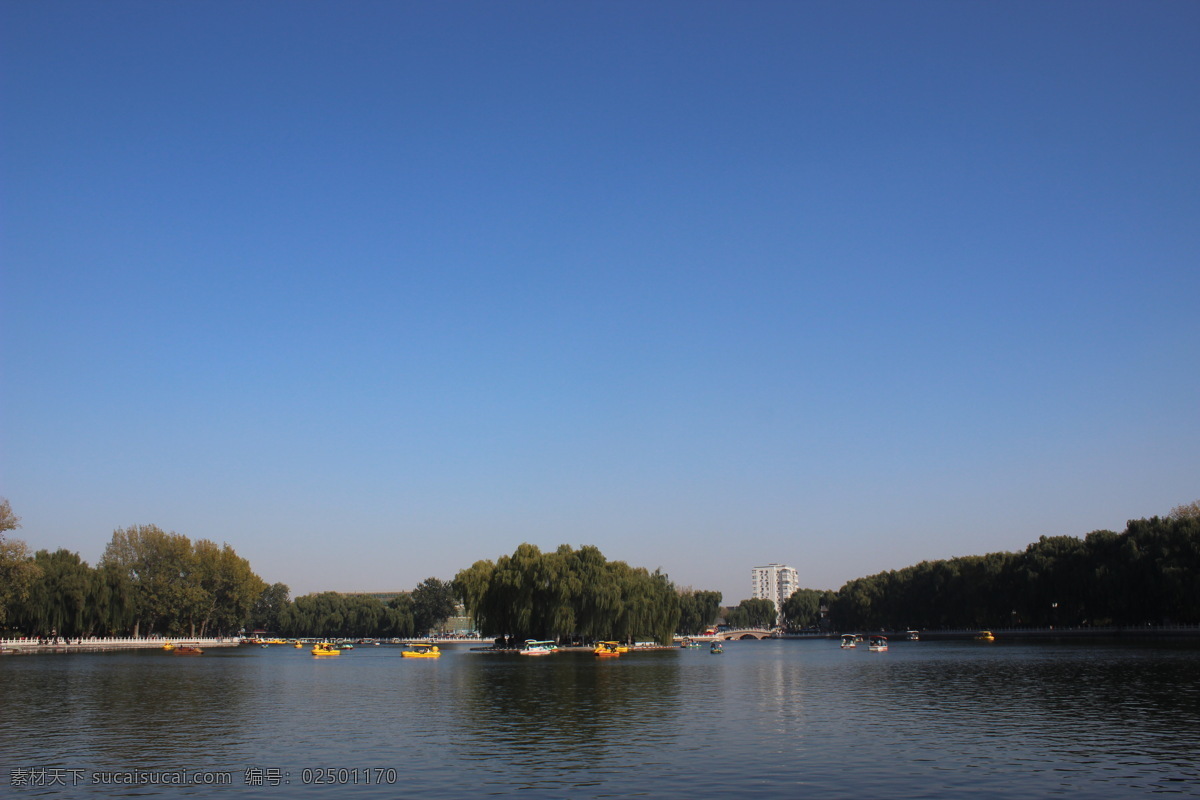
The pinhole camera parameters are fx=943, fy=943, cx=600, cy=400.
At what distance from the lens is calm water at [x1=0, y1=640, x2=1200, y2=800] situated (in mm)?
22844

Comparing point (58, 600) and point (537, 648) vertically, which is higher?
point (58, 600)

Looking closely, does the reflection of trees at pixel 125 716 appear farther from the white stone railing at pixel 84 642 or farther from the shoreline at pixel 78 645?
the white stone railing at pixel 84 642

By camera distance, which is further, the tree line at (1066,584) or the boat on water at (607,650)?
the tree line at (1066,584)

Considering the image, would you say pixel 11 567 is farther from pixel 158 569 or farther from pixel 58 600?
pixel 158 569

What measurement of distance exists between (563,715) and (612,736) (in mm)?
6494

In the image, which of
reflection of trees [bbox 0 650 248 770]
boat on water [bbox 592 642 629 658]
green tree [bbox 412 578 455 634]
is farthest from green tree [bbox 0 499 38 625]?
green tree [bbox 412 578 455 634]

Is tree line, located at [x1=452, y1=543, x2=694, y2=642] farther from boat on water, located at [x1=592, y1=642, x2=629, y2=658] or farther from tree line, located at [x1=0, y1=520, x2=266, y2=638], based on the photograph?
tree line, located at [x1=0, y1=520, x2=266, y2=638]

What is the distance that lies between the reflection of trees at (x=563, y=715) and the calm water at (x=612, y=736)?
16 cm

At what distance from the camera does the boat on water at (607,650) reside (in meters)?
84.7

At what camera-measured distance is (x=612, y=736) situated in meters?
31.1

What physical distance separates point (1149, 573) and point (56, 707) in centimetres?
10863

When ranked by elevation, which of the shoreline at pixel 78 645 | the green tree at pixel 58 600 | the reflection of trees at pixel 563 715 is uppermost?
the green tree at pixel 58 600

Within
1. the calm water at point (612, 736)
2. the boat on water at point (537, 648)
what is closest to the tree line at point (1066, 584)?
the calm water at point (612, 736)

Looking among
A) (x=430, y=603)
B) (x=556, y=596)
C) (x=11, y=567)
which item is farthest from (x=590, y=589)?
(x=430, y=603)
